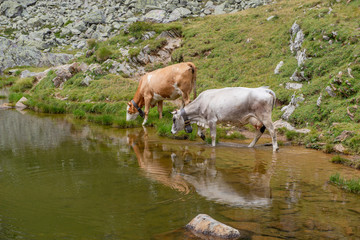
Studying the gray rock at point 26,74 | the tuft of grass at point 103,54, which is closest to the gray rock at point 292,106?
the tuft of grass at point 103,54

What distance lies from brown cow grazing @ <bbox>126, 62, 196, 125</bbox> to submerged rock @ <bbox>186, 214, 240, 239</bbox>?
11045 millimetres

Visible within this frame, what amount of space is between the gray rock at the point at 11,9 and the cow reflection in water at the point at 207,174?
236 ft

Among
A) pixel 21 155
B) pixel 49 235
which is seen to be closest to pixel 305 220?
pixel 49 235

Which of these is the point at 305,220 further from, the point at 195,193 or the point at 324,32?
the point at 324,32

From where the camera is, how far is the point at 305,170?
9.38 m

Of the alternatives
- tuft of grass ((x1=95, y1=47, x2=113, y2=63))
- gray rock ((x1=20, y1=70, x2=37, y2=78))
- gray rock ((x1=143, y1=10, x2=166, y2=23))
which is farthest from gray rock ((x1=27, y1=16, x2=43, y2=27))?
tuft of grass ((x1=95, y1=47, x2=113, y2=63))

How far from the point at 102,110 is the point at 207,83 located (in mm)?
6707

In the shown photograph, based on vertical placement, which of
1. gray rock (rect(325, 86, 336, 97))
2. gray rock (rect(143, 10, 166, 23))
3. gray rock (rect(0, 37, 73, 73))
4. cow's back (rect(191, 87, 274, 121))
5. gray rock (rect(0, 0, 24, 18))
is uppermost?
gray rock (rect(0, 0, 24, 18))

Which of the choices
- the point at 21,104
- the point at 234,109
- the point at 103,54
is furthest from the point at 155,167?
the point at 103,54

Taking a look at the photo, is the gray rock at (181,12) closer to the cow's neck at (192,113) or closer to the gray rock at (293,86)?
the gray rock at (293,86)

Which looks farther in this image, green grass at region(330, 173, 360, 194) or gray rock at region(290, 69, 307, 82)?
gray rock at region(290, 69, 307, 82)

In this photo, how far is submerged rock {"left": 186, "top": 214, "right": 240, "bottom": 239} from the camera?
5.46 metres

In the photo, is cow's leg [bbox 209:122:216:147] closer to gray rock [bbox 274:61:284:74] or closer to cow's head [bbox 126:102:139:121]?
cow's head [bbox 126:102:139:121]

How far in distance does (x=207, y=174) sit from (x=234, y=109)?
3719 millimetres
